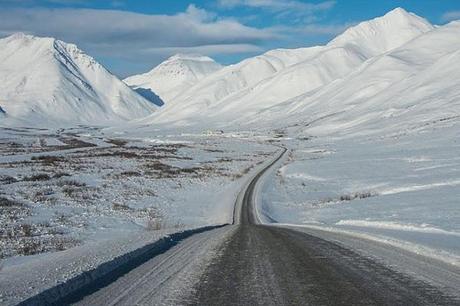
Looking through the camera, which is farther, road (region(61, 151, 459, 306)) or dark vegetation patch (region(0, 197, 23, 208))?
dark vegetation patch (region(0, 197, 23, 208))

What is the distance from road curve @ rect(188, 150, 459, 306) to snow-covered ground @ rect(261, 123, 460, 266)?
213cm

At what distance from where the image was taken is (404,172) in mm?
46656

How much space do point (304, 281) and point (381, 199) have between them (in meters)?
24.0

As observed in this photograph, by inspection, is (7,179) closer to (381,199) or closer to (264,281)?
(381,199)

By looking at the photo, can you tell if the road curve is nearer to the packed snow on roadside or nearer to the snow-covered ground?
the snow-covered ground

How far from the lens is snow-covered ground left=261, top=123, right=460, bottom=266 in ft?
54.3

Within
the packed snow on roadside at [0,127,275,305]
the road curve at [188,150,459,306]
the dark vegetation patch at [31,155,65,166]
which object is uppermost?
the dark vegetation patch at [31,155,65,166]

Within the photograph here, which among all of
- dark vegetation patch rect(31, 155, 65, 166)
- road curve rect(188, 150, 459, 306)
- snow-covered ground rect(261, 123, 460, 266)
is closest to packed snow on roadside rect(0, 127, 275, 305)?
road curve rect(188, 150, 459, 306)

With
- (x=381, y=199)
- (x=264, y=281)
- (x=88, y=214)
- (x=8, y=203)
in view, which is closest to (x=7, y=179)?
(x=8, y=203)

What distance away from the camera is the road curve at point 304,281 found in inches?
305

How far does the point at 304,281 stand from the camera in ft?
29.5

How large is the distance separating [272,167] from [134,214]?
35.9 metres

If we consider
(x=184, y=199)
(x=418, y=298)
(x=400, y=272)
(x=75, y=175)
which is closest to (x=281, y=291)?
(x=418, y=298)

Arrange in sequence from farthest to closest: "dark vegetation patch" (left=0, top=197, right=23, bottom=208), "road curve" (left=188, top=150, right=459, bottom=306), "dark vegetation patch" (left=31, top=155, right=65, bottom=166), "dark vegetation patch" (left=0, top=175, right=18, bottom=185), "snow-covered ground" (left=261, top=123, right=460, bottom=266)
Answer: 1. "dark vegetation patch" (left=31, top=155, right=65, bottom=166)
2. "dark vegetation patch" (left=0, top=175, right=18, bottom=185)
3. "dark vegetation patch" (left=0, top=197, right=23, bottom=208)
4. "snow-covered ground" (left=261, top=123, right=460, bottom=266)
5. "road curve" (left=188, top=150, right=459, bottom=306)
